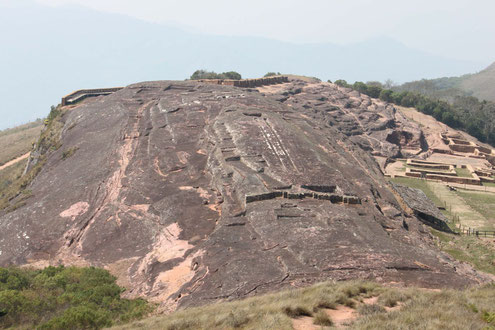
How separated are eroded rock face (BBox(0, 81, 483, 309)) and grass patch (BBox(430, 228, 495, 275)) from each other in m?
2.93

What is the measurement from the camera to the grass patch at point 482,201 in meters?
36.4

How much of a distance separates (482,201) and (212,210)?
3121 cm

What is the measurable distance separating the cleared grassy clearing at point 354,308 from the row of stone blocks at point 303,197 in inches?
326

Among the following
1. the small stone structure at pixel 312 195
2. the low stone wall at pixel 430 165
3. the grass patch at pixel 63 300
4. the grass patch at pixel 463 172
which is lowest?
the grass patch at pixel 463 172

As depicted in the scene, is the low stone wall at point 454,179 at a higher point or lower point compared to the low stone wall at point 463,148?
lower

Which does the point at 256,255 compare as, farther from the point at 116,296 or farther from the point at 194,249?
the point at 116,296

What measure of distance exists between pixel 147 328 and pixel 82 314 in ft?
8.14

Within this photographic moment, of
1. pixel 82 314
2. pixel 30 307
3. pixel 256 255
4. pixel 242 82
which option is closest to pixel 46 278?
pixel 30 307

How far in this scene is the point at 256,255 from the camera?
54.3 ft

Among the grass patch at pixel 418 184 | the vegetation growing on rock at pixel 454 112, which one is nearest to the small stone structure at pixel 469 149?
the vegetation growing on rock at pixel 454 112

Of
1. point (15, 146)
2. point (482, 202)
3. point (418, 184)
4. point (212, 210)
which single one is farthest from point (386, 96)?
point (212, 210)

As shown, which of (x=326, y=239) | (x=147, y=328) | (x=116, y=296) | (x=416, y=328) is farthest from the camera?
(x=326, y=239)

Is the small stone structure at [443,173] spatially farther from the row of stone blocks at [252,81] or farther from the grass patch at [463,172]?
the row of stone blocks at [252,81]

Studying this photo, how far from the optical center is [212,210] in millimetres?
22000
